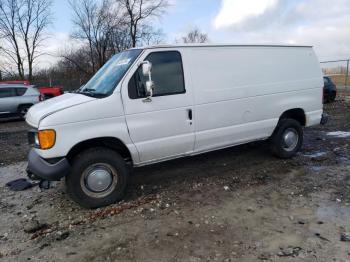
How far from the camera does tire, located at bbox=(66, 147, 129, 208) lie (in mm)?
4930

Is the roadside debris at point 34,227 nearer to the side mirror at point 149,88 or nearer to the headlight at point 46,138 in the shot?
the headlight at point 46,138

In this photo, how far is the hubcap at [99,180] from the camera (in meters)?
5.02

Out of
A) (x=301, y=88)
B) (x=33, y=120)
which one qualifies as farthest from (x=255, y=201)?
(x=33, y=120)

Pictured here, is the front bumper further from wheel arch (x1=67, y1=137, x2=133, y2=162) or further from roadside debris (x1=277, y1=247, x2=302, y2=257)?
roadside debris (x1=277, y1=247, x2=302, y2=257)

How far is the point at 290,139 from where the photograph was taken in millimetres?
7176

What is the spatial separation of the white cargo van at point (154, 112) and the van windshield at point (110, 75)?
0.02m

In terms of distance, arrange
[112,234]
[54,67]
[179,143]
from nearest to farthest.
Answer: [112,234] → [179,143] → [54,67]

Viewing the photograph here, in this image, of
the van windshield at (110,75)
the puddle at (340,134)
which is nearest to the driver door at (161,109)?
the van windshield at (110,75)

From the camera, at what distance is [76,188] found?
16.2 ft

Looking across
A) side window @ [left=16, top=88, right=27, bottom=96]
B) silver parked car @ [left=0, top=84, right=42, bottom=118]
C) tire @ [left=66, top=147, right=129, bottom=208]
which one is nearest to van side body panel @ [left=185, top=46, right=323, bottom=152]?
tire @ [left=66, top=147, right=129, bottom=208]

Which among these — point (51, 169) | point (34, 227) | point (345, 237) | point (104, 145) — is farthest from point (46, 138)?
point (345, 237)

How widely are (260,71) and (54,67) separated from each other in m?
40.9

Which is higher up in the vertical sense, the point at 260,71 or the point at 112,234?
the point at 260,71

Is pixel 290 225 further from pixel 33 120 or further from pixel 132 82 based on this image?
pixel 33 120
